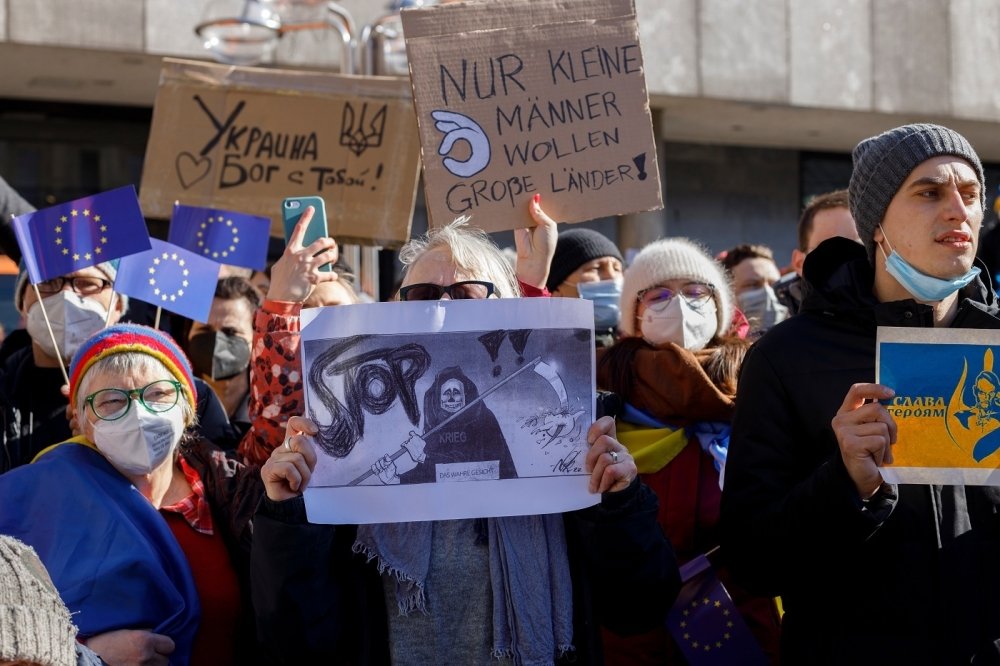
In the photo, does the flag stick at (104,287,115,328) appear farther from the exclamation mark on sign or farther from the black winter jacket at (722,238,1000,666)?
the black winter jacket at (722,238,1000,666)

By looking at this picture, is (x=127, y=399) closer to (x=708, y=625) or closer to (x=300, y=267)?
(x=300, y=267)

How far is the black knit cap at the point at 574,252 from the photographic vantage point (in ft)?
14.3

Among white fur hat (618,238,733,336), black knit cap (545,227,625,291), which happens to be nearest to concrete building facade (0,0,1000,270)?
black knit cap (545,227,625,291)

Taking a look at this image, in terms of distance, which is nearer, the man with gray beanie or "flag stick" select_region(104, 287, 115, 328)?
the man with gray beanie

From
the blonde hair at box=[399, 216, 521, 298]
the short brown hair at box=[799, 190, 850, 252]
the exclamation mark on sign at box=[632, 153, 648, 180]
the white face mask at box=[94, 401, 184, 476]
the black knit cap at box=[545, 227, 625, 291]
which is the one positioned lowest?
the white face mask at box=[94, 401, 184, 476]

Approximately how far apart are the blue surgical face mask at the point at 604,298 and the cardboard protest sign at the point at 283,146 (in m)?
0.71

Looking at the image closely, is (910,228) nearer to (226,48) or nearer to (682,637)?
(682,637)

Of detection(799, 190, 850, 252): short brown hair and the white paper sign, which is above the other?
detection(799, 190, 850, 252): short brown hair

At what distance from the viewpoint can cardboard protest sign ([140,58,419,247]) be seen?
4.52 metres

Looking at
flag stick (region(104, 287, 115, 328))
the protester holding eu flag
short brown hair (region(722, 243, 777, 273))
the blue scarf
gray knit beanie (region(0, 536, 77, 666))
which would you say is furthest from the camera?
short brown hair (region(722, 243, 777, 273))

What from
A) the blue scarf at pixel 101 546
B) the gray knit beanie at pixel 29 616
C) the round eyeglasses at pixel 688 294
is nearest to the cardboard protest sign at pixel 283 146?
the round eyeglasses at pixel 688 294

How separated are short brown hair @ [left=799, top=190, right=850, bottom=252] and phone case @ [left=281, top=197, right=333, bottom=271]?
1790mm

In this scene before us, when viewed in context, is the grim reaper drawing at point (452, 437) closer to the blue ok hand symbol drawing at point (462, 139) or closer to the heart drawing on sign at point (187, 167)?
the blue ok hand symbol drawing at point (462, 139)

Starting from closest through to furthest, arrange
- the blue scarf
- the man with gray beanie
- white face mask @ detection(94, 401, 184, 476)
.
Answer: the man with gray beanie → the blue scarf → white face mask @ detection(94, 401, 184, 476)
